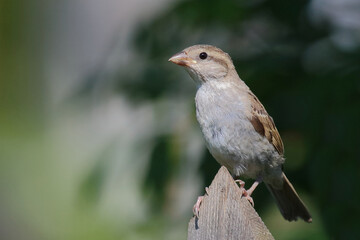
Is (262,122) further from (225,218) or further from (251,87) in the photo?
(225,218)

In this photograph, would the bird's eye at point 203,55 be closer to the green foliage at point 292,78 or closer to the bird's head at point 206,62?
the bird's head at point 206,62

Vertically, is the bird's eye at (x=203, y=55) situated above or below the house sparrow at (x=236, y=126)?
above

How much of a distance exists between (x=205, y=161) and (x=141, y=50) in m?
0.75

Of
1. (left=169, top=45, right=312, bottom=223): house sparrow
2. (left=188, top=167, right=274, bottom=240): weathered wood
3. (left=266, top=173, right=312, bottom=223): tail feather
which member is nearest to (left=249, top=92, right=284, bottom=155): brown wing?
(left=169, top=45, right=312, bottom=223): house sparrow

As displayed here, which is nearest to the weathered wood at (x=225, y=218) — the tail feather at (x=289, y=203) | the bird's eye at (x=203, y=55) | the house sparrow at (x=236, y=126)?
the house sparrow at (x=236, y=126)

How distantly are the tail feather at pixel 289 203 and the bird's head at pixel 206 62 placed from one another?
2.04 ft

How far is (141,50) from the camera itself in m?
3.71

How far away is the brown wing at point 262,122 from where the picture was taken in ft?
10.8

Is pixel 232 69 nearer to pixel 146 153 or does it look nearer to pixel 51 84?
pixel 146 153

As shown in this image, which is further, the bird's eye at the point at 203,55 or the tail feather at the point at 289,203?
the bird's eye at the point at 203,55

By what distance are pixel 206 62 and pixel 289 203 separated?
2.71 feet

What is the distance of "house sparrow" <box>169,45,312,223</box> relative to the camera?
325cm

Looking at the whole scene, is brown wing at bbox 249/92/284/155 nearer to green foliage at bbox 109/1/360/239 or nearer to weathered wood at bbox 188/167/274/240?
green foliage at bbox 109/1/360/239

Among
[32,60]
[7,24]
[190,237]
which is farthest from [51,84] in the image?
[190,237]
